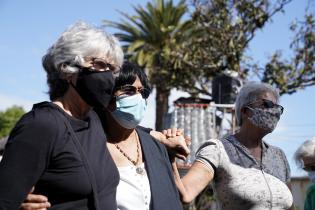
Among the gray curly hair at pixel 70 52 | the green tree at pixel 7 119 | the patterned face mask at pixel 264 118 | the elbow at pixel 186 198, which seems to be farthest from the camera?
the green tree at pixel 7 119

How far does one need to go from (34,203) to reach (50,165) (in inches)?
6.3

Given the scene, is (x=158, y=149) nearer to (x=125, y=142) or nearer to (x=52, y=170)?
(x=125, y=142)

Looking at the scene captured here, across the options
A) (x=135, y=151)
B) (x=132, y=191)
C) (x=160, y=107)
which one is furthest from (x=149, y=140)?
(x=160, y=107)

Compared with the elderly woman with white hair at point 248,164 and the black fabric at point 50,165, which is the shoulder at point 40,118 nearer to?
the black fabric at point 50,165

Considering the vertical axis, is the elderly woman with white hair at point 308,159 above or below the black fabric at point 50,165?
below

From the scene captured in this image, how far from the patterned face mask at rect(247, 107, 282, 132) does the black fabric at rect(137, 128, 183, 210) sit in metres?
1.11

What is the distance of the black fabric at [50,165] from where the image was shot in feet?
7.31

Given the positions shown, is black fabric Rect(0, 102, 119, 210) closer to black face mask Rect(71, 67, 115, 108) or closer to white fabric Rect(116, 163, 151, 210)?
black face mask Rect(71, 67, 115, 108)

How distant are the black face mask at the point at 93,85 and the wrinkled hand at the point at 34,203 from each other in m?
0.52

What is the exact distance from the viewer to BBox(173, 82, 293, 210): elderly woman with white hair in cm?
376

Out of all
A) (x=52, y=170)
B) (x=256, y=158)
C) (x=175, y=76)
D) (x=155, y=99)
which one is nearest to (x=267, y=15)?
(x=175, y=76)

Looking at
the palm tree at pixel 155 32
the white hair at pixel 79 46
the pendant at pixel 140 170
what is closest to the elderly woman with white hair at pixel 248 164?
the pendant at pixel 140 170

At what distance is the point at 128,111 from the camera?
3.05 metres

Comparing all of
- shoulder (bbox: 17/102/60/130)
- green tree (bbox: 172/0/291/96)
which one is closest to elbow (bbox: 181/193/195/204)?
shoulder (bbox: 17/102/60/130)
